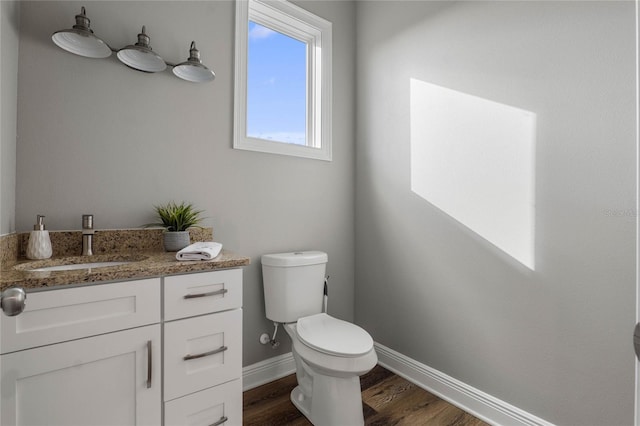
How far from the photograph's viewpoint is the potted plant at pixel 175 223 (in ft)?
4.90

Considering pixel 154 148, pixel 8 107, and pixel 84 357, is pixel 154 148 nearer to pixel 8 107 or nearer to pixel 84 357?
pixel 8 107

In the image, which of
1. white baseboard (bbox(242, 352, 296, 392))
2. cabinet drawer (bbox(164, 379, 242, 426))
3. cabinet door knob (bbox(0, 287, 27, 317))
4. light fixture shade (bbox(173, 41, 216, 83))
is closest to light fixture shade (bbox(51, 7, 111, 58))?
light fixture shade (bbox(173, 41, 216, 83))

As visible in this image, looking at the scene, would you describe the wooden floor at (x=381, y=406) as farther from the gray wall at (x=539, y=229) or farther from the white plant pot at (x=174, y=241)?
the white plant pot at (x=174, y=241)

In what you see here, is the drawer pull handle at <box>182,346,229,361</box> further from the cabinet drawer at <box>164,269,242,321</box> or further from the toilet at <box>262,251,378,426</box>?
the toilet at <box>262,251,378,426</box>

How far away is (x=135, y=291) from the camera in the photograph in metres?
1.07

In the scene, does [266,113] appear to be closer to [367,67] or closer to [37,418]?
[367,67]

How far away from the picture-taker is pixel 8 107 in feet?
3.91

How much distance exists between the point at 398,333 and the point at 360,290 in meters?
0.42

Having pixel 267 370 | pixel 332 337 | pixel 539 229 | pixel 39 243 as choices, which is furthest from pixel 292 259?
pixel 539 229

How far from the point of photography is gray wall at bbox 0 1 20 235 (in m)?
1.13

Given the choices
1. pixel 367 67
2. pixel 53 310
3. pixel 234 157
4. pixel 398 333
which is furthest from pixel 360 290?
pixel 53 310

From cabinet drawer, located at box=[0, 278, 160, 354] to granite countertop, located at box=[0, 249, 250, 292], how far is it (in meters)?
0.03

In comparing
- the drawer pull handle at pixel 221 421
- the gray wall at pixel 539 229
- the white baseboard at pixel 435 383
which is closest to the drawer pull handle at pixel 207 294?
the drawer pull handle at pixel 221 421

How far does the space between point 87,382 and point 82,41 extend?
1.33 metres
